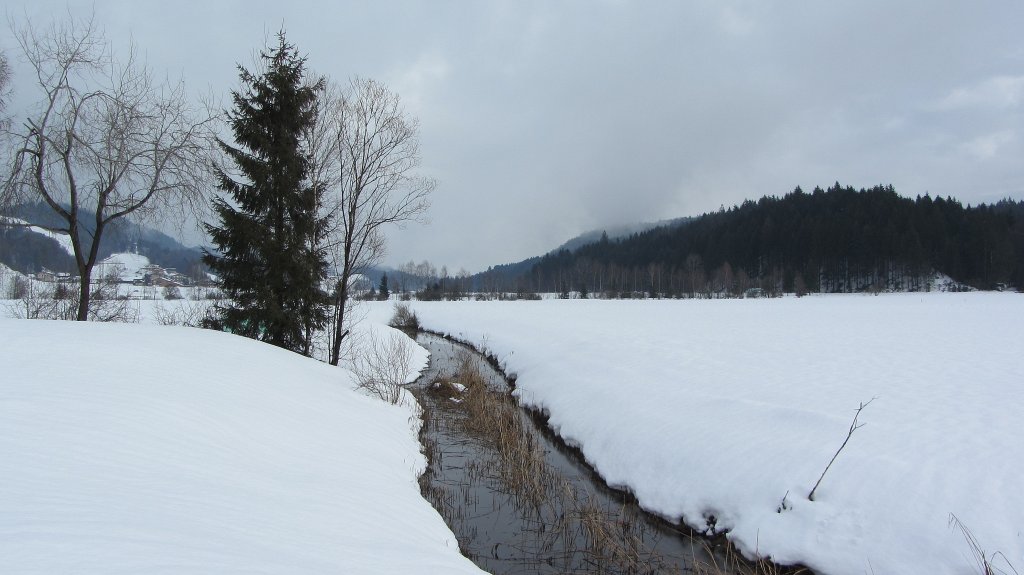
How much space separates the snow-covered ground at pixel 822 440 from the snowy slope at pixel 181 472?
153 inches

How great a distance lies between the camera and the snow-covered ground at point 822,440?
4.62m

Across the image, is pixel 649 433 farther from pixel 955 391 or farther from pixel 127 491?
pixel 127 491

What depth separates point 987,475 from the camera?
5.07 meters

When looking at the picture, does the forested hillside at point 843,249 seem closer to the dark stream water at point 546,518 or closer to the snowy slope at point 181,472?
the dark stream water at point 546,518

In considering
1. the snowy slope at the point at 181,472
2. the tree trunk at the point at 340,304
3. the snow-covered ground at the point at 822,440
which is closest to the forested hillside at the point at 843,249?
the snow-covered ground at the point at 822,440

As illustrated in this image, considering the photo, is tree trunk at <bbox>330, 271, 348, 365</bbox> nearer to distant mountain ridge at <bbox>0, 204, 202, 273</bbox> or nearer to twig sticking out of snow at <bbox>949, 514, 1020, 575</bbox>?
distant mountain ridge at <bbox>0, 204, 202, 273</bbox>

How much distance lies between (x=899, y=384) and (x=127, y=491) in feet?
41.5

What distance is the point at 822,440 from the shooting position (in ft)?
21.0

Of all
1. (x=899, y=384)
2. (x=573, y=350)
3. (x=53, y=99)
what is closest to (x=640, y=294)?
(x=573, y=350)

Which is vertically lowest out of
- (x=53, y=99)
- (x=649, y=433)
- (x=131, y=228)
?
(x=649, y=433)

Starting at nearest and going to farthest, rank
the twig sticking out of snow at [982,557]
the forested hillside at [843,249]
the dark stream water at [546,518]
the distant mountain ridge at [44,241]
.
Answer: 1. the twig sticking out of snow at [982,557]
2. the dark stream water at [546,518]
3. the distant mountain ridge at [44,241]
4. the forested hillside at [843,249]

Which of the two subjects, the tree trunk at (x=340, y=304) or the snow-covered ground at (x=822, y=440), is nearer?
the snow-covered ground at (x=822, y=440)

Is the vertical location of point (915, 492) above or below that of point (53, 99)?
below

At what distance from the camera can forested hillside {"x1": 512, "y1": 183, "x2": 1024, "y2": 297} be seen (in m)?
71.6
